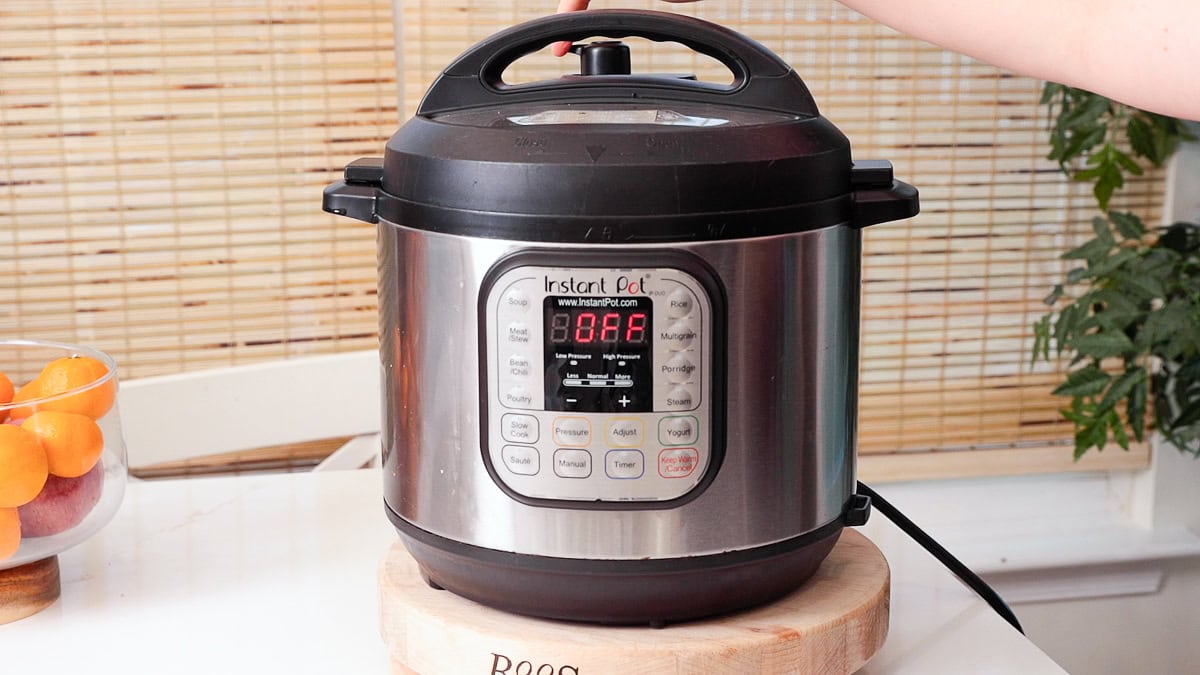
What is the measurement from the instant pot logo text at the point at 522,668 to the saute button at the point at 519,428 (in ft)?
0.39

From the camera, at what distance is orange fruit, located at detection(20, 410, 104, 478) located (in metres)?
0.78

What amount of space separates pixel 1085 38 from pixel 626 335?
282 millimetres

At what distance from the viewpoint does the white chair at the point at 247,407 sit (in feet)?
3.83

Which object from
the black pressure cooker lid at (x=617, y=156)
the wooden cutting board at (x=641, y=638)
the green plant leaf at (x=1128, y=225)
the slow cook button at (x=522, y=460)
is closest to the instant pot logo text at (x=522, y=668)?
the wooden cutting board at (x=641, y=638)

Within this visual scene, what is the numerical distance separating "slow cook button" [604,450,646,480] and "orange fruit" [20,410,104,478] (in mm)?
382

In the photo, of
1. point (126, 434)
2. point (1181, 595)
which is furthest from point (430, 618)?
point (1181, 595)

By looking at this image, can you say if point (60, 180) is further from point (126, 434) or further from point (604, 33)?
point (604, 33)

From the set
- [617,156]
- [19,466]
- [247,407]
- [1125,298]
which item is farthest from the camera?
[1125,298]

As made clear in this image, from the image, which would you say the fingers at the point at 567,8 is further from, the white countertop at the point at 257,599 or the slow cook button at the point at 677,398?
the white countertop at the point at 257,599

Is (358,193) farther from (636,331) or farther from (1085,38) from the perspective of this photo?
(1085,38)

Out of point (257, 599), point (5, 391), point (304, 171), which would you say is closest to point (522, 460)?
point (257, 599)

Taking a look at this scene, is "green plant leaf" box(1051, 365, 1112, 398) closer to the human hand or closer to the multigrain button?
the human hand

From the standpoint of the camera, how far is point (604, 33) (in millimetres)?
703

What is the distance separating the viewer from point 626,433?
62cm
